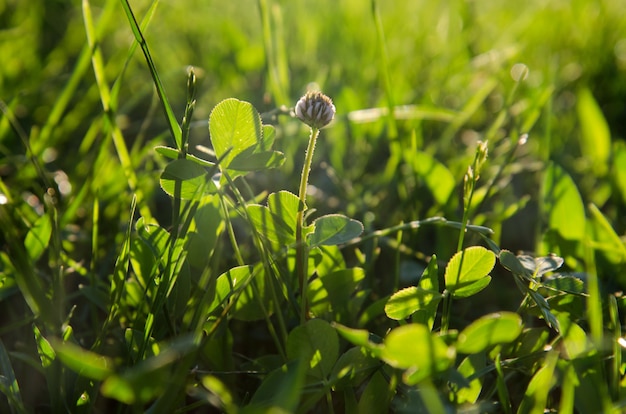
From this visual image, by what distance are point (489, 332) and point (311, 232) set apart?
0.82ft

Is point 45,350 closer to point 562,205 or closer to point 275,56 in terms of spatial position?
point 562,205

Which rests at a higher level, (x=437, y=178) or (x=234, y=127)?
(x=234, y=127)

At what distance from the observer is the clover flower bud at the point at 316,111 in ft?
2.43

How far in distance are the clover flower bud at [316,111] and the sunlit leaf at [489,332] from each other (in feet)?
0.94

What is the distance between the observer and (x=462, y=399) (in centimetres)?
72

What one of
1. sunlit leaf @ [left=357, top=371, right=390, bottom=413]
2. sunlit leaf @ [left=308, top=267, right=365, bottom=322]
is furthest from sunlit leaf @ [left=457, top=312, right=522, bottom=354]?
sunlit leaf @ [left=308, top=267, right=365, bottom=322]

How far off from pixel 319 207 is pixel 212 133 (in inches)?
18.7

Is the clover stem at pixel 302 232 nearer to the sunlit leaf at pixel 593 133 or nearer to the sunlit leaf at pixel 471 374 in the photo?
the sunlit leaf at pixel 471 374

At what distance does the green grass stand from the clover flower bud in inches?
2.5

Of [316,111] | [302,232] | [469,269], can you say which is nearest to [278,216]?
[302,232]

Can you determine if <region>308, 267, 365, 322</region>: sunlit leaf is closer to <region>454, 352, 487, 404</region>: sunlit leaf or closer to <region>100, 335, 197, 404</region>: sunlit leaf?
<region>454, 352, 487, 404</region>: sunlit leaf

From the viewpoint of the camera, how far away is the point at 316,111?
2.44 ft

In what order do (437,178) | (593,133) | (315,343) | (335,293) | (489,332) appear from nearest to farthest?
(489,332) < (315,343) < (335,293) < (437,178) < (593,133)

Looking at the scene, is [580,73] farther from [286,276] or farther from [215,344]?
A: [215,344]
